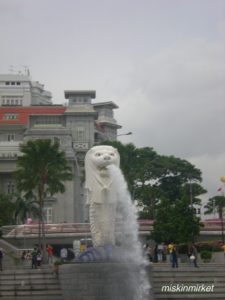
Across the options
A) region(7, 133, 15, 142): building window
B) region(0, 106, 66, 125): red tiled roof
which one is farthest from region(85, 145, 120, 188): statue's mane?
region(7, 133, 15, 142): building window

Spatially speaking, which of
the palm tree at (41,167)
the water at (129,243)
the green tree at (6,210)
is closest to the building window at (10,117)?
the green tree at (6,210)

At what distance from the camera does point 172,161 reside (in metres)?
91.2

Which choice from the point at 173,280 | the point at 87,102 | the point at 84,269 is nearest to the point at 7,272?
the point at 84,269

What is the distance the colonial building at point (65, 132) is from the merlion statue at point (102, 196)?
5057 centimetres

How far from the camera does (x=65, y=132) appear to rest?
9025cm

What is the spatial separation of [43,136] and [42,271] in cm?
5642

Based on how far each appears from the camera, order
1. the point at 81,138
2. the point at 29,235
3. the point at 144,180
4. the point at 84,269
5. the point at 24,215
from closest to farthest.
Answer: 1. the point at 84,269
2. the point at 29,235
3. the point at 24,215
4. the point at 144,180
5. the point at 81,138

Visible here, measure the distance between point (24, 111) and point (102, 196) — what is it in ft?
217

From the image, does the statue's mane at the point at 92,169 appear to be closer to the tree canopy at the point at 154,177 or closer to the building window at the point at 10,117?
the tree canopy at the point at 154,177

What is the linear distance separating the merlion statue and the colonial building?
50.6 m

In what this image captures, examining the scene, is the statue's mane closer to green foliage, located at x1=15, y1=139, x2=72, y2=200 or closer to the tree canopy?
green foliage, located at x1=15, y1=139, x2=72, y2=200

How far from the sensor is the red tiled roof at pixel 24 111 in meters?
96.5

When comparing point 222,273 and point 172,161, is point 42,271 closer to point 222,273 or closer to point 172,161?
point 222,273

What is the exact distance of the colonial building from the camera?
85.6 meters
